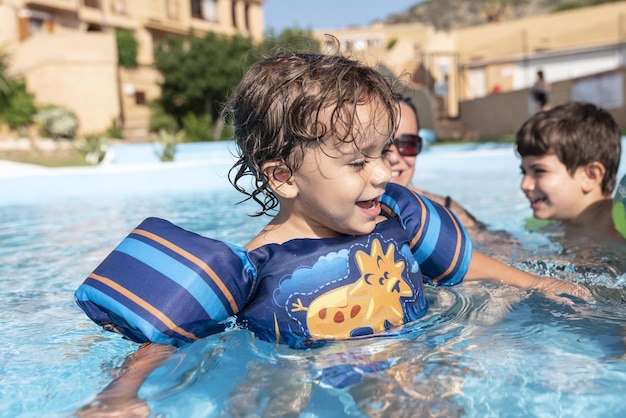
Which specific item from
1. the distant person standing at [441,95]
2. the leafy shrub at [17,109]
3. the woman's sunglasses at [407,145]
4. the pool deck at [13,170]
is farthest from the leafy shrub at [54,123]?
the woman's sunglasses at [407,145]

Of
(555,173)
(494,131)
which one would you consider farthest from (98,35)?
(555,173)

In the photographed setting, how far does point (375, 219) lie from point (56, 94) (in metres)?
27.5

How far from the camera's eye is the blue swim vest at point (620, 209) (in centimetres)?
339

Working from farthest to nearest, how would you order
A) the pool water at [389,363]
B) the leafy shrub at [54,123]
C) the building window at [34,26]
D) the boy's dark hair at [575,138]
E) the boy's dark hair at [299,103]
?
the building window at [34,26]
the leafy shrub at [54,123]
the boy's dark hair at [575,138]
the boy's dark hair at [299,103]
the pool water at [389,363]

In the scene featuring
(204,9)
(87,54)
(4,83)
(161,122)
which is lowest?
(161,122)

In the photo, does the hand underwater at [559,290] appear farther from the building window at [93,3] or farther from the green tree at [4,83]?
the building window at [93,3]

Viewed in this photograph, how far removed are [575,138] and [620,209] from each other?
20.9 inches

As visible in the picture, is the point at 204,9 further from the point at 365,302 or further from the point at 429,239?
the point at 365,302

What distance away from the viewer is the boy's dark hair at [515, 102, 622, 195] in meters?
3.76

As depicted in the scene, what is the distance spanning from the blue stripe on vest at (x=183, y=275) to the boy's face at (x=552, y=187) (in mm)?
2492

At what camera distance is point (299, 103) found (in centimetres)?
200

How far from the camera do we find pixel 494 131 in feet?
80.2

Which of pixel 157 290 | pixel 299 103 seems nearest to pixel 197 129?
pixel 299 103

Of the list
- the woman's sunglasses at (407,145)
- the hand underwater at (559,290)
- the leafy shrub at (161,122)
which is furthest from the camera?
the leafy shrub at (161,122)
